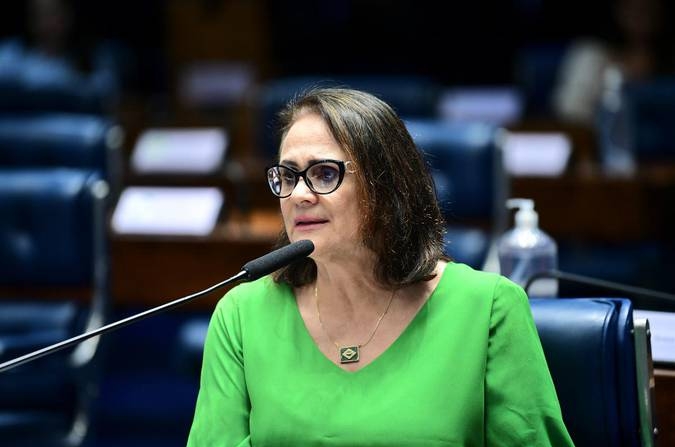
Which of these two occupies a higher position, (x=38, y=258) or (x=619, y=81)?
(x=619, y=81)

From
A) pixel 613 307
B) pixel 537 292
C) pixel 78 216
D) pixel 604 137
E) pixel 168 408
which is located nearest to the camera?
pixel 613 307

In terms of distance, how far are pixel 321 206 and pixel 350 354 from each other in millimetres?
245

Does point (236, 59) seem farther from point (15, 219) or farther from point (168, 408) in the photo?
point (15, 219)

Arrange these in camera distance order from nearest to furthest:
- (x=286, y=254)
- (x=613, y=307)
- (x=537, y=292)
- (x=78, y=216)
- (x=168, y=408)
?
(x=286, y=254)
(x=613, y=307)
(x=537, y=292)
(x=78, y=216)
(x=168, y=408)

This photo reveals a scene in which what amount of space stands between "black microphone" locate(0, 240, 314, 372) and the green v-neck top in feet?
0.75

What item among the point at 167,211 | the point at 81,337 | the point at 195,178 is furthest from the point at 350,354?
the point at 195,178

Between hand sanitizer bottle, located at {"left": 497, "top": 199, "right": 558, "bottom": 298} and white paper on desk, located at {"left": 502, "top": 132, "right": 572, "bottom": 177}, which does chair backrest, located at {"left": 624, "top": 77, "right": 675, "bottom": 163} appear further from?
hand sanitizer bottle, located at {"left": 497, "top": 199, "right": 558, "bottom": 298}

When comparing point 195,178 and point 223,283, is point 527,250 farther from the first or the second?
point 195,178

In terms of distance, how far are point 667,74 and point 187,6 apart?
3.56 metres

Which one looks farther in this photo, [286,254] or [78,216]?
[78,216]

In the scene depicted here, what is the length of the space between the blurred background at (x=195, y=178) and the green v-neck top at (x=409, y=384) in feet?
1.68

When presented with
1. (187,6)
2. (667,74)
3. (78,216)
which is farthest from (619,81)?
(187,6)

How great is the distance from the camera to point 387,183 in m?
1.98

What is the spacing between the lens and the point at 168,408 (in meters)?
4.26
